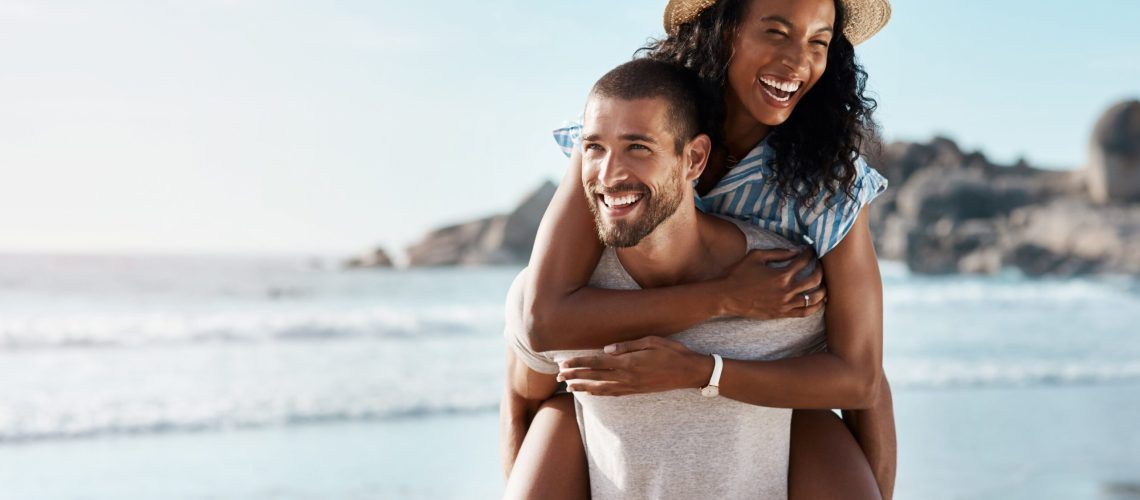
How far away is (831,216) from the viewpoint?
2.76 metres

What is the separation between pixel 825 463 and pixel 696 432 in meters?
0.33

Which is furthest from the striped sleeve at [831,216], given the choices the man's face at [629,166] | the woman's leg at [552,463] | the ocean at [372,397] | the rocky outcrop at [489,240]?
the rocky outcrop at [489,240]

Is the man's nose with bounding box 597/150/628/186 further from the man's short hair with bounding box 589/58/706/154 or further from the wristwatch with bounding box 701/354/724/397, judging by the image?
the wristwatch with bounding box 701/354/724/397

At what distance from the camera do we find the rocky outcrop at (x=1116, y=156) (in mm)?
39375

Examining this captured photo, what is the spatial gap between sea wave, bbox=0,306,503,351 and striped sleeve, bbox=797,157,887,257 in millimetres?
12182

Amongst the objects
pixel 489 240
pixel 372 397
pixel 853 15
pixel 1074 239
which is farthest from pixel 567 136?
pixel 489 240

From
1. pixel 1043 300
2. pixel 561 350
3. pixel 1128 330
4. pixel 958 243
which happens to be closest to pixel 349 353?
pixel 1128 330

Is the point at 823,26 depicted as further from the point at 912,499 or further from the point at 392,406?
the point at 392,406

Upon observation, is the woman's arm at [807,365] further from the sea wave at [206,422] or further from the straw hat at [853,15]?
the sea wave at [206,422]

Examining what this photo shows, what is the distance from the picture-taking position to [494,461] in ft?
23.9

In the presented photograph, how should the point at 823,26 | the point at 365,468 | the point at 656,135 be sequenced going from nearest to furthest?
the point at 656,135
the point at 823,26
the point at 365,468

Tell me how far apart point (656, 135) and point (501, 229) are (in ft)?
125

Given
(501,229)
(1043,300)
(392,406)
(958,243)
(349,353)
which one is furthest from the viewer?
(501,229)

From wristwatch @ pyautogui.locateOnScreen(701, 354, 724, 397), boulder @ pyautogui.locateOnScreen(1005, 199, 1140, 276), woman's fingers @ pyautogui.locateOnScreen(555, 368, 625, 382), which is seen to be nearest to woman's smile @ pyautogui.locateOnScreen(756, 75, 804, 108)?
wristwatch @ pyautogui.locateOnScreen(701, 354, 724, 397)
